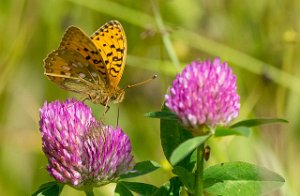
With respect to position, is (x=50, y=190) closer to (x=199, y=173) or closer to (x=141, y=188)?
(x=141, y=188)

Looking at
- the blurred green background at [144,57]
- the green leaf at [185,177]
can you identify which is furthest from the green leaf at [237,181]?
the blurred green background at [144,57]

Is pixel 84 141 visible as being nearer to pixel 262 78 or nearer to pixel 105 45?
pixel 105 45

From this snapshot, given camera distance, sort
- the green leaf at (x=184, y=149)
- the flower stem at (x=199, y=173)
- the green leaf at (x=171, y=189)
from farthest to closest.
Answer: the green leaf at (x=171, y=189)
the flower stem at (x=199, y=173)
the green leaf at (x=184, y=149)

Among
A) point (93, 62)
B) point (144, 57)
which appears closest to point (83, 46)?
point (93, 62)

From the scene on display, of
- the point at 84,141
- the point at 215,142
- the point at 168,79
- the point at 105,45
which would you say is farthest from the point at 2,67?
the point at 84,141

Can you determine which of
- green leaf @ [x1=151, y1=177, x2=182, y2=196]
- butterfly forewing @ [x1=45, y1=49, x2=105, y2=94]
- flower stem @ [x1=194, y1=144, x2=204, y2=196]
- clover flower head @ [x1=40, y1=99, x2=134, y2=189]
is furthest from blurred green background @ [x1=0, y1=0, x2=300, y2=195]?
flower stem @ [x1=194, y1=144, x2=204, y2=196]

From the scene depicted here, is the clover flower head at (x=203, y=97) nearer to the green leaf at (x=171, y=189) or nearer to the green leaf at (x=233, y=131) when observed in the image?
the green leaf at (x=233, y=131)
